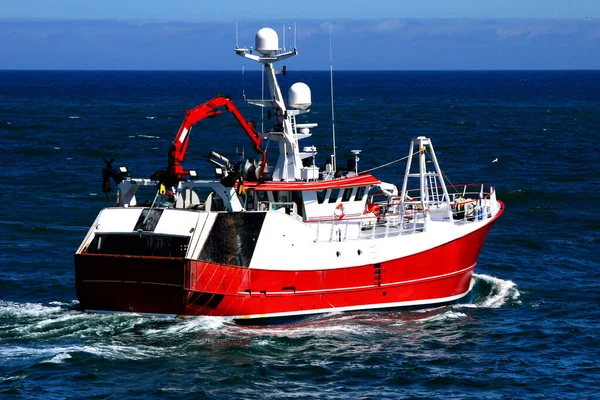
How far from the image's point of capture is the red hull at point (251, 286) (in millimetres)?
31219

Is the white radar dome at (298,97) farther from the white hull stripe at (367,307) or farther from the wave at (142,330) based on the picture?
the wave at (142,330)

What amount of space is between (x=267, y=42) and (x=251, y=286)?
8.79 metres

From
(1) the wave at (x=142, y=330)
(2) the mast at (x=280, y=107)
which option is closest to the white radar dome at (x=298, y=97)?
(2) the mast at (x=280, y=107)

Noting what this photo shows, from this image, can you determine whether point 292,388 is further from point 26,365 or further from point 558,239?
point 558,239

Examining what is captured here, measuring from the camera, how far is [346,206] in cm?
3641

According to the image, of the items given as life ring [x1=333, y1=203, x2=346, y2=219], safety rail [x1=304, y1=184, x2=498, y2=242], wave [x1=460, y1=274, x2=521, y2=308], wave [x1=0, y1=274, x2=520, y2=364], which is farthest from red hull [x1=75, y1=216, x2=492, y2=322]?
life ring [x1=333, y1=203, x2=346, y2=219]

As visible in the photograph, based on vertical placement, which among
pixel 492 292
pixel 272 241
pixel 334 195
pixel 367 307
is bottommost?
pixel 492 292

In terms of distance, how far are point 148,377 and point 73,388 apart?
203cm

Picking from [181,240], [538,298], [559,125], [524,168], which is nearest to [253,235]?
[181,240]

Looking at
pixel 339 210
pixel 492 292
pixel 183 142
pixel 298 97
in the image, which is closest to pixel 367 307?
pixel 339 210

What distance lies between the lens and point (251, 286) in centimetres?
3228

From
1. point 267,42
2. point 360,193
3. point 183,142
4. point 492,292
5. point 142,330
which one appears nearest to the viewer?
point 142,330

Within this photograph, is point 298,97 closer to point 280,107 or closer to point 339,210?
point 280,107

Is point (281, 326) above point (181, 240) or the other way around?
the other way around
